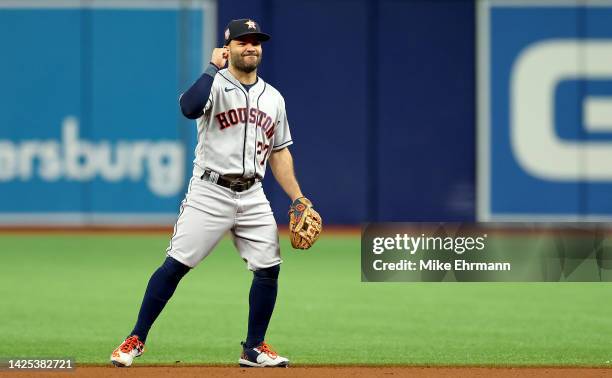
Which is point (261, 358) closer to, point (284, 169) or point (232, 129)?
point (284, 169)

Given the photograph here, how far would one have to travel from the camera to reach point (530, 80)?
1639 centimetres

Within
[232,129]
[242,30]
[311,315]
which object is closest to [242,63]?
[242,30]

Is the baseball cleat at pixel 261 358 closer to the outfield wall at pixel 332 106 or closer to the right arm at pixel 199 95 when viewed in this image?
the right arm at pixel 199 95

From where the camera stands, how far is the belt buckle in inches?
257

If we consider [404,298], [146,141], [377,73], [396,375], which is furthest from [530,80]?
[396,375]

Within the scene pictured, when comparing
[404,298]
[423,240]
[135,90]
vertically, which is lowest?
[404,298]

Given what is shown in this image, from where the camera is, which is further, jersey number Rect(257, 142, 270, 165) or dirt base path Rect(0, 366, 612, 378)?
jersey number Rect(257, 142, 270, 165)

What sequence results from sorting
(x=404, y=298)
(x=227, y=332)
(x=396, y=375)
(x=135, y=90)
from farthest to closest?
1. (x=135, y=90)
2. (x=404, y=298)
3. (x=227, y=332)
4. (x=396, y=375)

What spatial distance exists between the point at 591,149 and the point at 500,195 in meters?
1.33

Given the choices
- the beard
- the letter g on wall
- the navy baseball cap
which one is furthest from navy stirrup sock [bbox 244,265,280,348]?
the letter g on wall

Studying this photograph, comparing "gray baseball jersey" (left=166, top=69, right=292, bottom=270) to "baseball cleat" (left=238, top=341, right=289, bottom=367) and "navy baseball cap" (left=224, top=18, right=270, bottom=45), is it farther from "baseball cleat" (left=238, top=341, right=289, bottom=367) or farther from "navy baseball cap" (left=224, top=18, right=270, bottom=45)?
"baseball cleat" (left=238, top=341, right=289, bottom=367)

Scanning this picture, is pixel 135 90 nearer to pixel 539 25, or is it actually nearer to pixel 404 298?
pixel 539 25

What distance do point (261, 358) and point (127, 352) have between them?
0.73 meters

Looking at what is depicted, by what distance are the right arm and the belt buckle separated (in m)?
0.41
